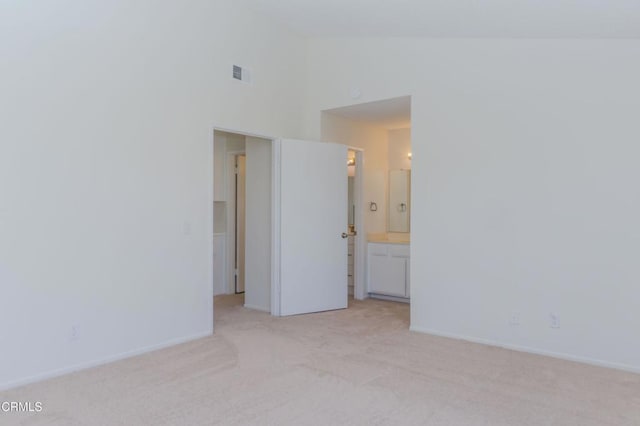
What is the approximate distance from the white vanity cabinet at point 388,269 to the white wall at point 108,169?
7.76ft

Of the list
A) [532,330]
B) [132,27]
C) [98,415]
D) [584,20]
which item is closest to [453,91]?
[584,20]

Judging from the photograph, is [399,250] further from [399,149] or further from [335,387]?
[335,387]

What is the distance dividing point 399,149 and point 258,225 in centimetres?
231

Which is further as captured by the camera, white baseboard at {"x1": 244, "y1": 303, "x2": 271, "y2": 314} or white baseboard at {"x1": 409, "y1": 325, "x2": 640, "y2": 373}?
white baseboard at {"x1": 244, "y1": 303, "x2": 271, "y2": 314}

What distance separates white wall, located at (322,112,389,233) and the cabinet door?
1.52 feet

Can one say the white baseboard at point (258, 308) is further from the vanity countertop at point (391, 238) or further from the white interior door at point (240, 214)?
the vanity countertop at point (391, 238)

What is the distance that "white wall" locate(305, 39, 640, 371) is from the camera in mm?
3488

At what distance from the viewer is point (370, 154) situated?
6.16m

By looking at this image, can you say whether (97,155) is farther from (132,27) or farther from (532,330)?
(532,330)

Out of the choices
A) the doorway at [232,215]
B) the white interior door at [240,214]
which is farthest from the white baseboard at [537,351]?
the white interior door at [240,214]

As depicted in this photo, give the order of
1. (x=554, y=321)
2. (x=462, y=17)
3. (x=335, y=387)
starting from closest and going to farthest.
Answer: (x=335, y=387), (x=462, y=17), (x=554, y=321)

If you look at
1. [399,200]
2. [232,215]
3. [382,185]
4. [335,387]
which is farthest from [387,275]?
[335,387]

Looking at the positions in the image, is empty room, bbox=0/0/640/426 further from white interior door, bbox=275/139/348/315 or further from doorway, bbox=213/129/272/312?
doorway, bbox=213/129/272/312

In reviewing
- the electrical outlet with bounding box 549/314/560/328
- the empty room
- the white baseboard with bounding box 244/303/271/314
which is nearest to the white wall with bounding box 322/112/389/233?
the empty room
